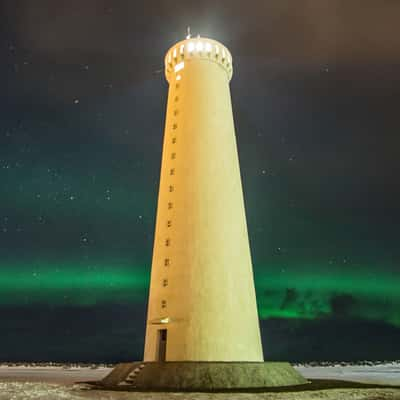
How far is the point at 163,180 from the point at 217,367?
10.8 m

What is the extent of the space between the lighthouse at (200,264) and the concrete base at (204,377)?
4 cm

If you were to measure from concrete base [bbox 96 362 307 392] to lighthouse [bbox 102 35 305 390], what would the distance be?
1.7 inches

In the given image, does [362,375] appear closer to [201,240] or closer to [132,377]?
[201,240]

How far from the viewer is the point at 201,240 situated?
23.4m

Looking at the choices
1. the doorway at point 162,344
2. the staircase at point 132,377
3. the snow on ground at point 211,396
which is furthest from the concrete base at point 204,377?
the doorway at point 162,344

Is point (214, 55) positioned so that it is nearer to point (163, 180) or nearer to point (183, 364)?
point (163, 180)

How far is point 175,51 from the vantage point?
92.0 feet

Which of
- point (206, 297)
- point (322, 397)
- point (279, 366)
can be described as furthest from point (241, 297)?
point (322, 397)

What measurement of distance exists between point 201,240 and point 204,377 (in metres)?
6.98

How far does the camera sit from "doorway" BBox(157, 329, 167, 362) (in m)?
23.1

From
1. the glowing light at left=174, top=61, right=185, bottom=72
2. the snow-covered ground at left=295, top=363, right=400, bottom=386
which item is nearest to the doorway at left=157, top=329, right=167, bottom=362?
the snow-covered ground at left=295, top=363, right=400, bottom=386

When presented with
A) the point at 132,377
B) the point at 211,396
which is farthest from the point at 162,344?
the point at 211,396

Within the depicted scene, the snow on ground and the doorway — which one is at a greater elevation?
the doorway

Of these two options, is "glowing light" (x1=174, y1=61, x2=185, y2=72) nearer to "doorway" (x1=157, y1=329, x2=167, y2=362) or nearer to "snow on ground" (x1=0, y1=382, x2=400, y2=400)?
"doorway" (x1=157, y1=329, x2=167, y2=362)
